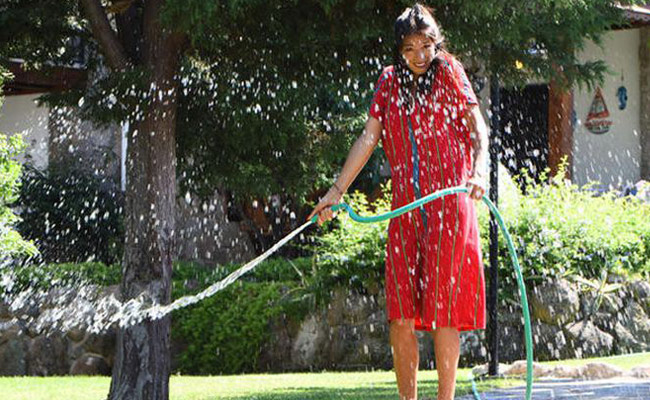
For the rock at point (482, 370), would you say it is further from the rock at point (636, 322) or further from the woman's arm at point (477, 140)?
the woman's arm at point (477, 140)

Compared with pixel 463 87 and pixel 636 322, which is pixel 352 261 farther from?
pixel 463 87

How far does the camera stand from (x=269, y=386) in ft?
28.2

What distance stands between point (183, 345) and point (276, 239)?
13.3ft

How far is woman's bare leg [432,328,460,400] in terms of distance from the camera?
466 centimetres

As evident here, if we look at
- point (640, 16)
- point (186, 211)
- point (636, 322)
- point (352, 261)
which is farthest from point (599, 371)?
point (186, 211)

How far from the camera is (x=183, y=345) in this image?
10719 millimetres

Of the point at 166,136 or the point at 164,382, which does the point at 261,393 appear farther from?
the point at 166,136

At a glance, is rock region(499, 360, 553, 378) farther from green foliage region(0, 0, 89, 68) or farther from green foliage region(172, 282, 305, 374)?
green foliage region(0, 0, 89, 68)

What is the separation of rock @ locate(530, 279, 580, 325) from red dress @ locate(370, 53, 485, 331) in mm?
5199

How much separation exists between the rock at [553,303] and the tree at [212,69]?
2873 millimetres

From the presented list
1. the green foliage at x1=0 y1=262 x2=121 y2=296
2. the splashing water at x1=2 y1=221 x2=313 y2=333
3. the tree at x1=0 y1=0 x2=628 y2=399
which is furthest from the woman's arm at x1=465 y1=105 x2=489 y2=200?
the green foliage at x1=0 y1=262 x2=121 y2=296

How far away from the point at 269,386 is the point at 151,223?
6.88 feet

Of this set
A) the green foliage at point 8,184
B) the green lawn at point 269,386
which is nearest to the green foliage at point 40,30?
the green foliage at point 8,184

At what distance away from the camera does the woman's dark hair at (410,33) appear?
15.5 feet
